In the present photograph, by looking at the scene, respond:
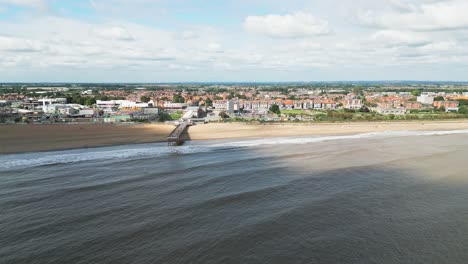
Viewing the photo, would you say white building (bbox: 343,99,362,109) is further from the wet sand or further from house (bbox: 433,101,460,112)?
the wet sand

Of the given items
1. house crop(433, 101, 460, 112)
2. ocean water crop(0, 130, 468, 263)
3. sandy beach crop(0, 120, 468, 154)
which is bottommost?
ocean water crop(0, 130, 468, 263)

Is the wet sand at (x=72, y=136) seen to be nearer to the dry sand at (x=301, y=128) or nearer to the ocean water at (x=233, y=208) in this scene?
the ocean water at (x=233, y=208)

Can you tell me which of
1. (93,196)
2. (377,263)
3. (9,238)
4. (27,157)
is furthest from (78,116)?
(377,263)

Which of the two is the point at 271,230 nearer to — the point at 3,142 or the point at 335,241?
the point at 335,241

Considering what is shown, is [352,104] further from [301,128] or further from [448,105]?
[301,128]

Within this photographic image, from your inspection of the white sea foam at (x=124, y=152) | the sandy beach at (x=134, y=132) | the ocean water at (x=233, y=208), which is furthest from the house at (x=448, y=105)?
the ocean water at (x=233, y=208)

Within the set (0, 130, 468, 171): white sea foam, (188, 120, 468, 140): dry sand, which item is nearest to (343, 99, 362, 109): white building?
(188, 120, 468, 140): dry sand

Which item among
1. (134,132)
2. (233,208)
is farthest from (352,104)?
(233,208)
